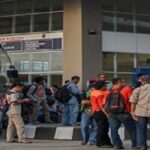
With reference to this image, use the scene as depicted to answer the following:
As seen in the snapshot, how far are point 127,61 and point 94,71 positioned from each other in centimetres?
217

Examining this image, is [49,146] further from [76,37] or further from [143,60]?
[143,60]

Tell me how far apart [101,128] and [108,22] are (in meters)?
14.0

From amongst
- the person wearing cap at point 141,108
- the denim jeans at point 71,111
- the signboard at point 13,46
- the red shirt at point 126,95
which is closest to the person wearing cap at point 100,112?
the red shirt at point 126,95

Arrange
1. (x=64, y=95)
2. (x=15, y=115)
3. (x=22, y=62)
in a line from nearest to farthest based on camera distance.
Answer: (x=15, y=115) → (x=64, y=95) → (x=22, y=62)

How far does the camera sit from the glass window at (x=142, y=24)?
27.1m

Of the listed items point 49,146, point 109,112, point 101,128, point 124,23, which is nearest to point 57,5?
point 124,23

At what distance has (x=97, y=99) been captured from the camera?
1305 cm

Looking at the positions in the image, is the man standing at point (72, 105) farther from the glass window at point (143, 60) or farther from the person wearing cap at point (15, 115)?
the glass window at point (143, 60)

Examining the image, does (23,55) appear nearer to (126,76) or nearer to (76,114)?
(126,76)

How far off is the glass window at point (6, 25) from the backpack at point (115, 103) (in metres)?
16.0

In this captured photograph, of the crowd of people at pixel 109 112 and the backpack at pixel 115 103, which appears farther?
the backpack at pixel 115 103

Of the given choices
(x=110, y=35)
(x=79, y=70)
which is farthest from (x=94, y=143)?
(x=110, y=35)

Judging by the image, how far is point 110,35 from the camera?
26.3m

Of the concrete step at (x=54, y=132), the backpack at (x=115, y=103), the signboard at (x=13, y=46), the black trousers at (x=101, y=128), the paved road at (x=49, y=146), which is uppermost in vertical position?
A: the signboard at (x=13, y=46)
